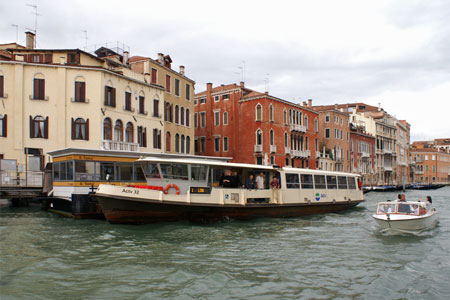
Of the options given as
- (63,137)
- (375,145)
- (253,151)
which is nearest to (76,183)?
(63,137)

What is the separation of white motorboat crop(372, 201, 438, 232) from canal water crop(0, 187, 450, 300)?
43cm

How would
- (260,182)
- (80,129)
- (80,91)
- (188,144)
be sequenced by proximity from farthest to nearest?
(188,144) → (80,91) → (80,129) → (260,182)

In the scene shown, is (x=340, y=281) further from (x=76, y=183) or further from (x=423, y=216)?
(x=76, y=183)

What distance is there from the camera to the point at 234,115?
42188mm

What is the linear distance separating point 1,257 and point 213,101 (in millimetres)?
34634

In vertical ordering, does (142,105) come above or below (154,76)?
below

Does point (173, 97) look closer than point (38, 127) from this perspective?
No

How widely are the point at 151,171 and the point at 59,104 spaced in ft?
43.1

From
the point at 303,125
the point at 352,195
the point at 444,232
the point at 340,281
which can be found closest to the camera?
the point at 340,281

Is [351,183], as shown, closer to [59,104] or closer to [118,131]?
[118,131]

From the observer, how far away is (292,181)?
20.2 m

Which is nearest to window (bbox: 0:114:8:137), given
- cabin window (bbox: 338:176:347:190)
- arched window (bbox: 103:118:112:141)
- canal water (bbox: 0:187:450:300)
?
arched window (bbox: 103:118:112:141)

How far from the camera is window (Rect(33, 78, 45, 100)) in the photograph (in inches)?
1022

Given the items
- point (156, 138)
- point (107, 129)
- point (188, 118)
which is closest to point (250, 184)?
point (107, 129)
